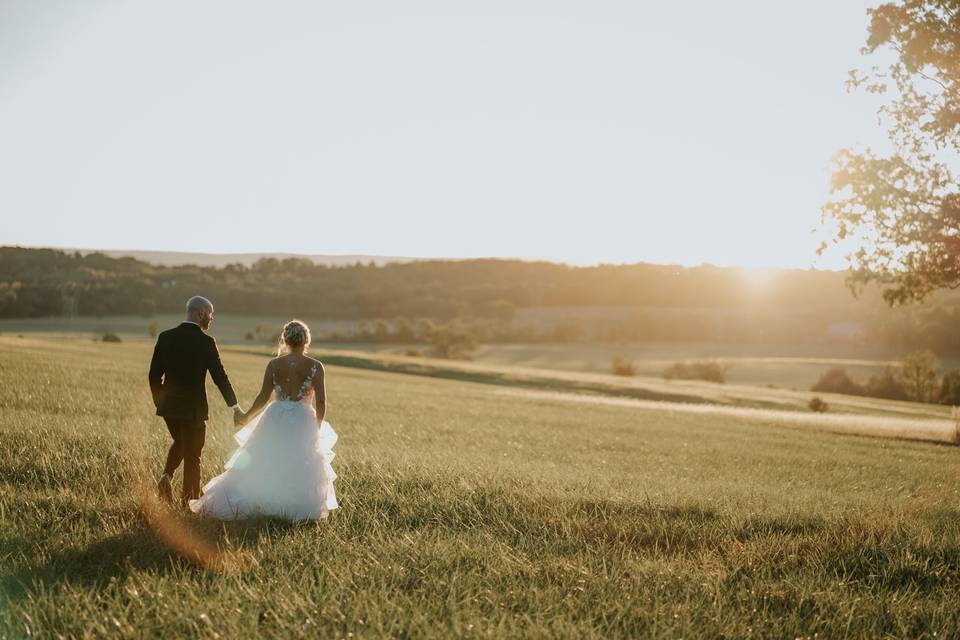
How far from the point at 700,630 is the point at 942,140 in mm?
22622

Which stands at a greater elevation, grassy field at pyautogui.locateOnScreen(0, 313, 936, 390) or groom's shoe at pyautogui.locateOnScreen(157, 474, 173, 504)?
groom's shoe at pyautogui.locateOnScreen(157, 474, 173, 504)

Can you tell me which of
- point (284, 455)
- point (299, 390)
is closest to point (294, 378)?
point (299, 390)

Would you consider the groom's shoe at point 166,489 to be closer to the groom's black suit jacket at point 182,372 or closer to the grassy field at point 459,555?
the grassy field at point 459,555

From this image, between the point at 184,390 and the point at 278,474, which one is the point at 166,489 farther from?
the point at 278,474

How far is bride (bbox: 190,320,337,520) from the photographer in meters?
7.55

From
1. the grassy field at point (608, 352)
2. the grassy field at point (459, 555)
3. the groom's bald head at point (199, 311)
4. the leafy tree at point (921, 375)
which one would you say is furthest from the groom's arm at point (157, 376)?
the leafy tree at point (921, 375)

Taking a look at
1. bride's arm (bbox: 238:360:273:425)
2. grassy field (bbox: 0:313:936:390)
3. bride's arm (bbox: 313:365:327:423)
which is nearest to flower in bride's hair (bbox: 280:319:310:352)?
bride's arm (bbox: 238:360:273:425)

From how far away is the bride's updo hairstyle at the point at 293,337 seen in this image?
27.5ft

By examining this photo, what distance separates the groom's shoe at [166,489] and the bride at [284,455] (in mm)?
395

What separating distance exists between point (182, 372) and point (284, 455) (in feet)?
5.49

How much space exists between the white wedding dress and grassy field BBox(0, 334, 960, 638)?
29cm

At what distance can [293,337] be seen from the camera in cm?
837

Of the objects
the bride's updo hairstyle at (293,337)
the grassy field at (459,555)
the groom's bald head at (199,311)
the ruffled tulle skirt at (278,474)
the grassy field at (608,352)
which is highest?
the groom's bald head at (199,311)

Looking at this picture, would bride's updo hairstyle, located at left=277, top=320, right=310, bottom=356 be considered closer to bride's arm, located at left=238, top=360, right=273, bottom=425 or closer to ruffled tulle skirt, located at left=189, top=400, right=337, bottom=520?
bride's arm, located at left=238, top=360, right=273, bottom=425
